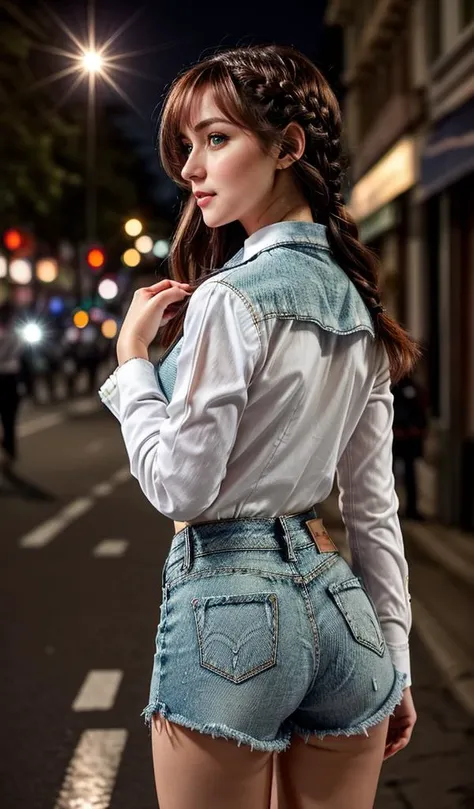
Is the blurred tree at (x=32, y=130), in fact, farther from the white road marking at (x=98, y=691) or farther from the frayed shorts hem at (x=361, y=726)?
the frayed shorts hem at (x=361, y=726)

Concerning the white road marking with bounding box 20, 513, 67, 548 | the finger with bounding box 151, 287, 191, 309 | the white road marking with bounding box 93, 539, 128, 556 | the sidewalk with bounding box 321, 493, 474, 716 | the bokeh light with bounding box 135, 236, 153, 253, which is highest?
the bokeh light with bounding box 135, 236, 153, 253

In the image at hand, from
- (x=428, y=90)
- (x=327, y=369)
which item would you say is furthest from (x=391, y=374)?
(x=428, y=90)

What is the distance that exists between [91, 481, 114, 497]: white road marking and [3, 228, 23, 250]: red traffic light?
19.7 ft

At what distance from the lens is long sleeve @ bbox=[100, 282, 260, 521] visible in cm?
179

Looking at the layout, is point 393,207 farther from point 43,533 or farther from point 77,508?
point 43,533

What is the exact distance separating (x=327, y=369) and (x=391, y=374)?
222 millimetres

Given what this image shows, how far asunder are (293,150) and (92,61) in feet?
14.9

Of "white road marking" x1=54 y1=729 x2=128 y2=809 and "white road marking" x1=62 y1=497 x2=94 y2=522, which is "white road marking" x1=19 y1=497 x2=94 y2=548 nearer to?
"white road marking" x1=62 y1=497 x2=94 y2=522

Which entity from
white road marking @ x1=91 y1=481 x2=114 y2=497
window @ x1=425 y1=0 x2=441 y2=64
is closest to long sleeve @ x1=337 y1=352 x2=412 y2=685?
white road marking @ x1=91 y1=481 x2=114 y2=497

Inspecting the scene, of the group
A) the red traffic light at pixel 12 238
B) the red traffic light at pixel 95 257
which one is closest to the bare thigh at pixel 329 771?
the red traffic light at pixel 12 238

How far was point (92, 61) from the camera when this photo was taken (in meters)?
6.24

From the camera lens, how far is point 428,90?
1419 cm

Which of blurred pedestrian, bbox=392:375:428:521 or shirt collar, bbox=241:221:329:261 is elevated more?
shirt collar, bbox=241:221:329:261

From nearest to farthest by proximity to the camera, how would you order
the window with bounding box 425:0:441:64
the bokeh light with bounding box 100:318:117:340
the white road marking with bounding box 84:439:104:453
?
the window with bounding box 425:0:441:64
the white road marking with bounding box 84:439:104:453
the bokeh light with bounding box 100:318:117:340
